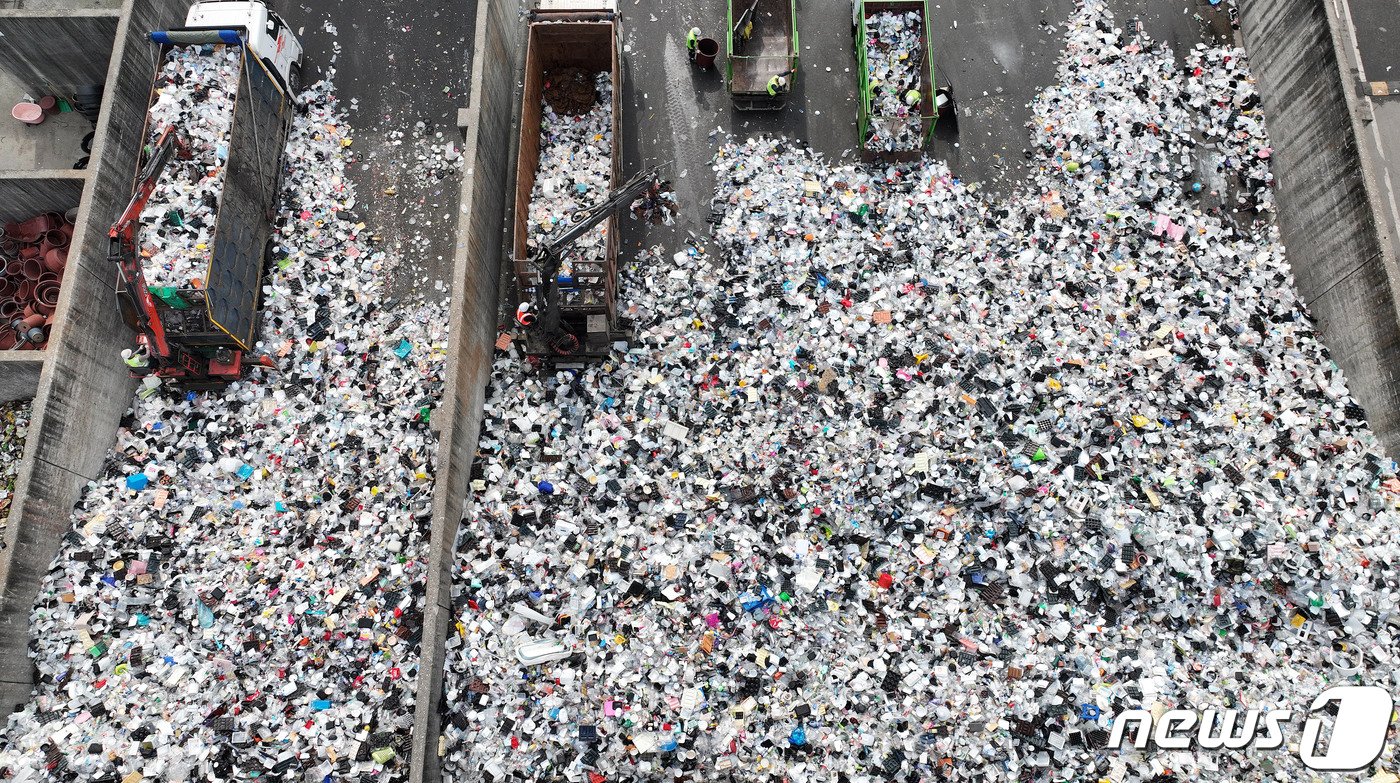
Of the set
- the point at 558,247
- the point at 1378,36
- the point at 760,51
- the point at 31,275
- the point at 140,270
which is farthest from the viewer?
the point at 1378,36

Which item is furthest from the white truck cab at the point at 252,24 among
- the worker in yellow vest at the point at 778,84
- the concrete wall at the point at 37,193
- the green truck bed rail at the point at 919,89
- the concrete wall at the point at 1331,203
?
the concrete wall at the point at 1331,203

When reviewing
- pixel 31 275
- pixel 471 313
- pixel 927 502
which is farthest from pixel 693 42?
pixel 31 275

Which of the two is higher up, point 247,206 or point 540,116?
point 540,116

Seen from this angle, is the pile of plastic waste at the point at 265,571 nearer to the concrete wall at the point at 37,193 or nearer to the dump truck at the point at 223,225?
the dump truck at the point at 223,225

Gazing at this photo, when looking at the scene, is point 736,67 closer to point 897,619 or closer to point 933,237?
point 933,237

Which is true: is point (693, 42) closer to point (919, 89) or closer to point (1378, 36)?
point (919, 89)
